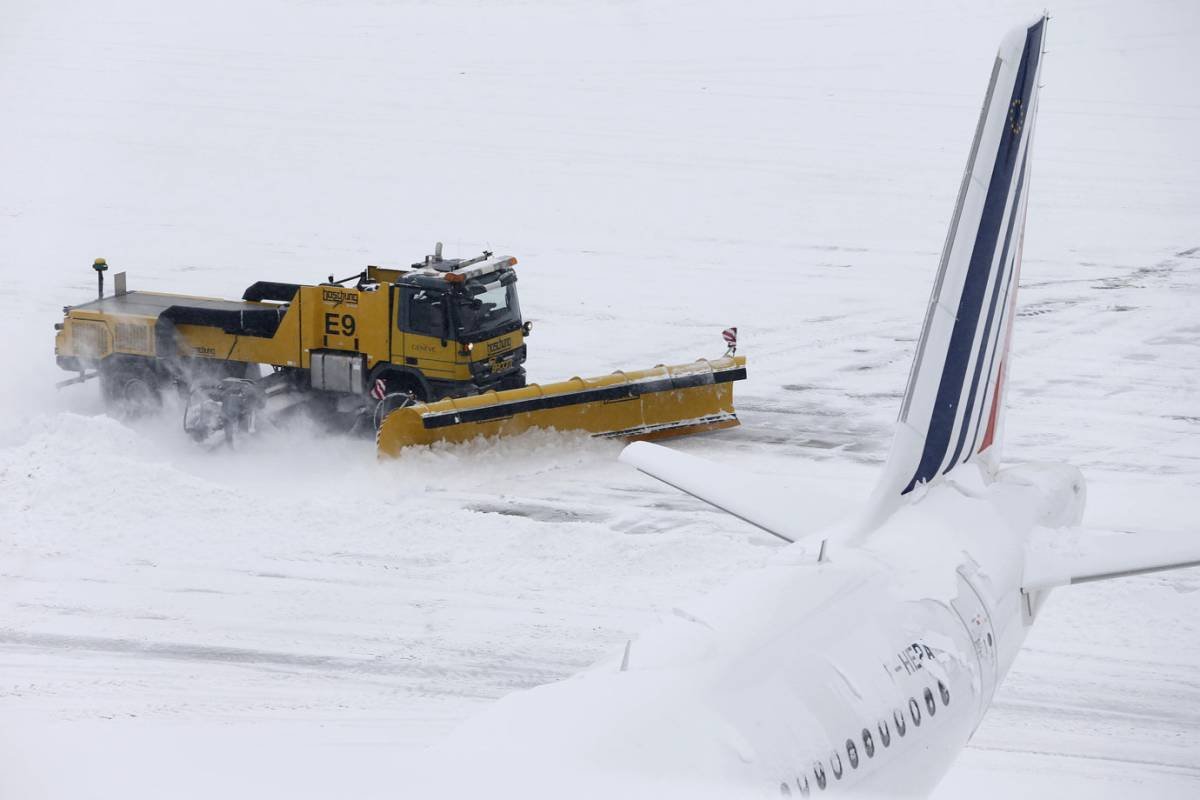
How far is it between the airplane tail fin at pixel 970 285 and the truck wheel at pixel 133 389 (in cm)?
1237

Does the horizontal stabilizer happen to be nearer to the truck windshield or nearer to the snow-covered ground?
the snow-covered ground

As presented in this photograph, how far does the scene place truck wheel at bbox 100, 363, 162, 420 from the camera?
62.5ft

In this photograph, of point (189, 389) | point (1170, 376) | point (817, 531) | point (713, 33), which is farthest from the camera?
point (713, 33)

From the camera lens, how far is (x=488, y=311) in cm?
1845

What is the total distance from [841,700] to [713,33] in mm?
44977

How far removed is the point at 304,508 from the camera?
15320 mm

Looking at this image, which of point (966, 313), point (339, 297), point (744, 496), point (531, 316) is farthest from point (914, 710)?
point (531, 316)

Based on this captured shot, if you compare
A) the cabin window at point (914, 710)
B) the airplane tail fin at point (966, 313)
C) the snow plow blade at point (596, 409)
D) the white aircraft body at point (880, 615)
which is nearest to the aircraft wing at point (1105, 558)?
the white aircraft body at point (880, 615)

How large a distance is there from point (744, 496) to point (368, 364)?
9.69m

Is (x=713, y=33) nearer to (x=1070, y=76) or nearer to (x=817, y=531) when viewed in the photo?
(x=1070, y=76)

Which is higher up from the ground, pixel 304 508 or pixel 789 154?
pixel 789 154

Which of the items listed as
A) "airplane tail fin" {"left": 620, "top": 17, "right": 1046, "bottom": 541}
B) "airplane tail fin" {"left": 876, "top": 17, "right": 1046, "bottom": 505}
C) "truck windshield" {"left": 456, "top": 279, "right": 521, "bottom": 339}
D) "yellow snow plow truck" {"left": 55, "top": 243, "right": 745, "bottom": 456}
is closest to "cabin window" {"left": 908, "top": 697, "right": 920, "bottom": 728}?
"airplane tail fin" {"left": 620, "top": 17, "right": 1046, "bottom": 541}

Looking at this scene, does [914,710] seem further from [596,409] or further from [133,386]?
[133,386]

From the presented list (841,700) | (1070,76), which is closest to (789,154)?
(1070,76)
